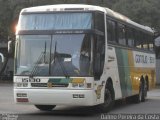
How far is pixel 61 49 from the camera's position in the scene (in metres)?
15.9

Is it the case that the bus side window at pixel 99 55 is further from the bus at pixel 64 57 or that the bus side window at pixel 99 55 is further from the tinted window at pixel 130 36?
the tinted window at pixel 130 36

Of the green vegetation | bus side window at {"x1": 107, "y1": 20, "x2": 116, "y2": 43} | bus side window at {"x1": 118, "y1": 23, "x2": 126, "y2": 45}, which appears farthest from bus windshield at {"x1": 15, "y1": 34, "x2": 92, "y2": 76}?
the green vegetation

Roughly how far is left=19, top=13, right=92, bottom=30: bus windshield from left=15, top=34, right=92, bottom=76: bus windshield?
0.33 meters

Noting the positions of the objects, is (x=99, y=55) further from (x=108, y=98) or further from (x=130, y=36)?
(x=130, y=36)

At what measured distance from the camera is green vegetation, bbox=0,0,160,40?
38.1 meters

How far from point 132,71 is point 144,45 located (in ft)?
11.0

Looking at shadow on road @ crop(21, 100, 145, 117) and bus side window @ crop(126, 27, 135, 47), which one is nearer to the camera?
shadow on road @ crop(21, 100, 145, 117)

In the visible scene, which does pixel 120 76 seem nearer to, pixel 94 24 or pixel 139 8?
pixel 94 24

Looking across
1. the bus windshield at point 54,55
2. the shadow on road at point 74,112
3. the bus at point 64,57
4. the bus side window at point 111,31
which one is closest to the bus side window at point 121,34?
the bus side window at point 111,31

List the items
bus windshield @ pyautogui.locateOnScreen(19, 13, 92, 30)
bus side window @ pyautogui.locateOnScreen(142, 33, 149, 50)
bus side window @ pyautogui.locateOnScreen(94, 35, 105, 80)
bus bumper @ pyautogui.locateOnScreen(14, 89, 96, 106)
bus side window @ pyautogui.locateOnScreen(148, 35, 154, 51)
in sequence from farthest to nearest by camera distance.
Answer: bus side window @ pyautogui.locateOnScreen(148, 35, 154, 51)
bus side window @ pyautogui.locateOnScreen(142, 33, 149, 50)
bus windshield @ pyautogui.locateOnScreen(19, 13, 92, 30)
bus side window @ pyautogui.locateOnScreen(94, 35, 105, 80)
bus bumper @ pyautogui.locateOnScreen(14, 89, 96, 106)

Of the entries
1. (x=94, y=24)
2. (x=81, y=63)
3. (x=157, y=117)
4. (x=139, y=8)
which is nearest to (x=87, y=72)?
(x=81, y=63)

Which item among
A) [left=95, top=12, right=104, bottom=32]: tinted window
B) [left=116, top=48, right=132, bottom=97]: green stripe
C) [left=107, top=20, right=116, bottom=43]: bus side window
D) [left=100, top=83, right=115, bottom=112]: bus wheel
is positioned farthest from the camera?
[left=116, top=48, right=132, bottom=97]: green stripe

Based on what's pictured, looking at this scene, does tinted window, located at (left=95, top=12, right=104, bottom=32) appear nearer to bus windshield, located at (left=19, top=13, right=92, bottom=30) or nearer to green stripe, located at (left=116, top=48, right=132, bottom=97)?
bus windshield, located at (left=19, top=13, right=92, bottom=30)

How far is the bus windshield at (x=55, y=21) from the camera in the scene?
16172mm
